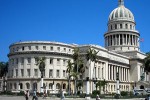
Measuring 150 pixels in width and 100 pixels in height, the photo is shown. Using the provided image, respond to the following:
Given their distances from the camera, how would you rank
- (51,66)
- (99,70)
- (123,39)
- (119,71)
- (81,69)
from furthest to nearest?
(123,39) → (119,71) → (99,70) → (51,66) → (81,69)

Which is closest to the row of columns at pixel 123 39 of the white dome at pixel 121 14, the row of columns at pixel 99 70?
the white dome at pixel 121 14

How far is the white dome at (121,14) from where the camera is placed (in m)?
161

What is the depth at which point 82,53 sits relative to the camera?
116 meters

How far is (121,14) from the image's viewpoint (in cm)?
16150

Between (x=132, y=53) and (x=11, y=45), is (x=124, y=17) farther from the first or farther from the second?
(x=11, y=45)

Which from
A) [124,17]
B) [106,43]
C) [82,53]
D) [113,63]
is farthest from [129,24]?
[82,53]

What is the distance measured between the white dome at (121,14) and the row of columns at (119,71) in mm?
30496

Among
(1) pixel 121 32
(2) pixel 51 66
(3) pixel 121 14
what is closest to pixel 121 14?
(3) pixel 121 14

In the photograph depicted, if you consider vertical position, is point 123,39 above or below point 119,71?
above

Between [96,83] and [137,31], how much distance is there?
201 feet

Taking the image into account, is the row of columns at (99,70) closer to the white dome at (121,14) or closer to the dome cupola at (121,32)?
the dome cupola at (121,32)

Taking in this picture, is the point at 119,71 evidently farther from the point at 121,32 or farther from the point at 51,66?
the point at 51,66

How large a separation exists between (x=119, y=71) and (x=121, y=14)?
119 ft

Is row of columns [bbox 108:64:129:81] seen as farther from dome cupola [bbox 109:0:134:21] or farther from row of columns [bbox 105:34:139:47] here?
dome cupola [bbox 109:0:134:21]
